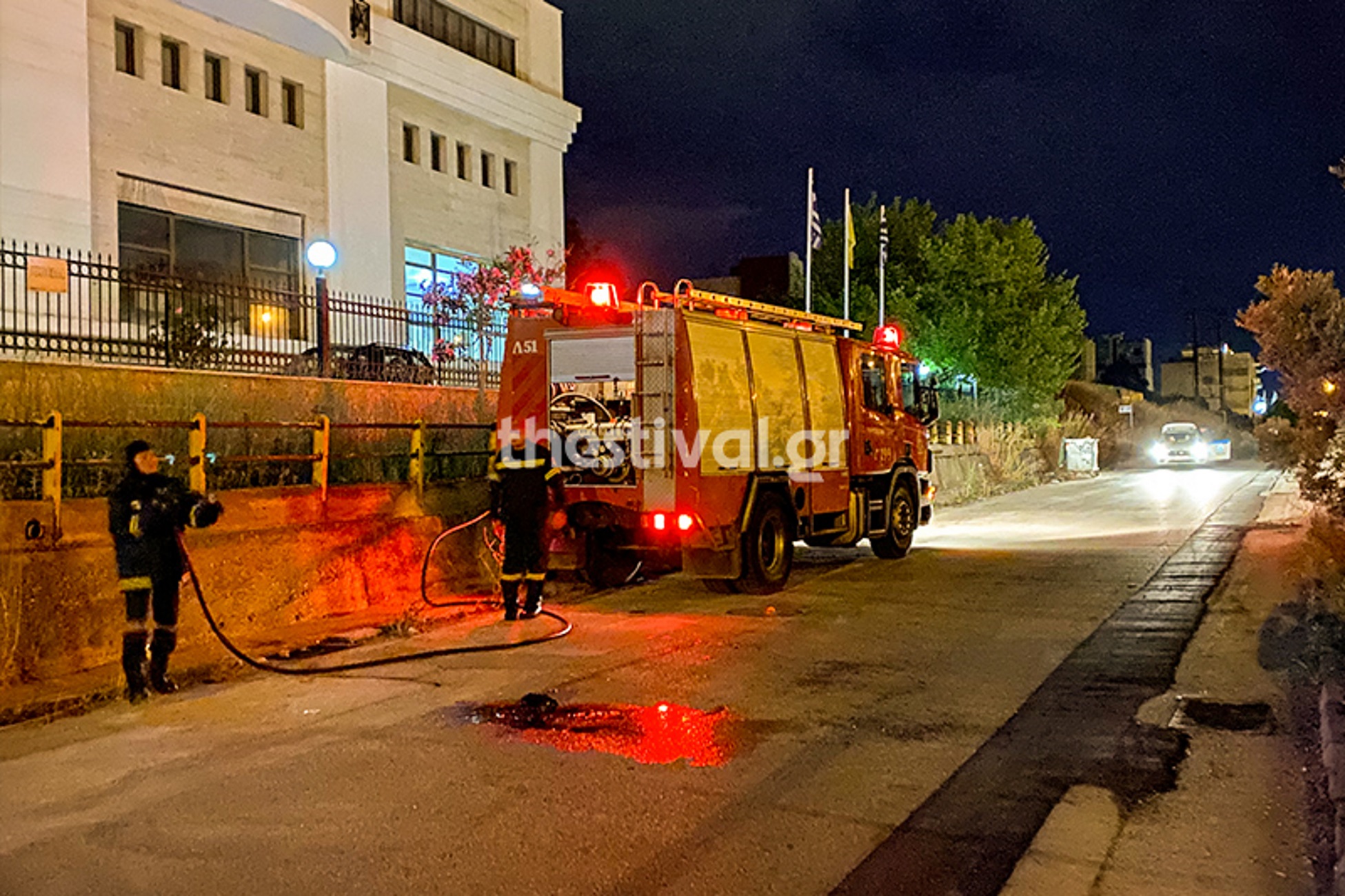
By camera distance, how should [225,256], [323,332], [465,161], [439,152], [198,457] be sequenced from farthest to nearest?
[465,161] → [439,152] → [225,256] → [323,332] → [198,457]

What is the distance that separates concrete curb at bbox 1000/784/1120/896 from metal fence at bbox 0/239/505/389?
10.3 metres

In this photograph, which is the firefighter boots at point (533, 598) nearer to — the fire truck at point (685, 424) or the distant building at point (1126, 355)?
the fire truck at point (685, 424)

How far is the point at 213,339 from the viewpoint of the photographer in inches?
519

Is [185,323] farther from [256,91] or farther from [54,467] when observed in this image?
[256,91]

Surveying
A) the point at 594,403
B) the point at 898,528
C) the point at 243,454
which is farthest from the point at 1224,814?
the point at 243,454

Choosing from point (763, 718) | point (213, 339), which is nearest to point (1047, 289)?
point (213, 339)

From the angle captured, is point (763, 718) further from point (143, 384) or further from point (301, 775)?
point (143, 384)

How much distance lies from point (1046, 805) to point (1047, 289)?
115 ft

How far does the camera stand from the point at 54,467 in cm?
888

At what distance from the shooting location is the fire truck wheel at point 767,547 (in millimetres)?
11992

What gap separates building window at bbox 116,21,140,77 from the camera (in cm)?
2203

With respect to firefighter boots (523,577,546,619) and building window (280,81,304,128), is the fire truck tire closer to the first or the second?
firefighter boots (523,577,546,619)

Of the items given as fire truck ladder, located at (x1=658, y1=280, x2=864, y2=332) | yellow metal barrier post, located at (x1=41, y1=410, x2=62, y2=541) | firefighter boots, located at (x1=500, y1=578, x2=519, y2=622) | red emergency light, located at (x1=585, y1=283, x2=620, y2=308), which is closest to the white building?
yellow metal barrier post, located at (x1=41, y1=410, x2=62, y2=541)

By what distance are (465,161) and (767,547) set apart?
20770 millimetres
